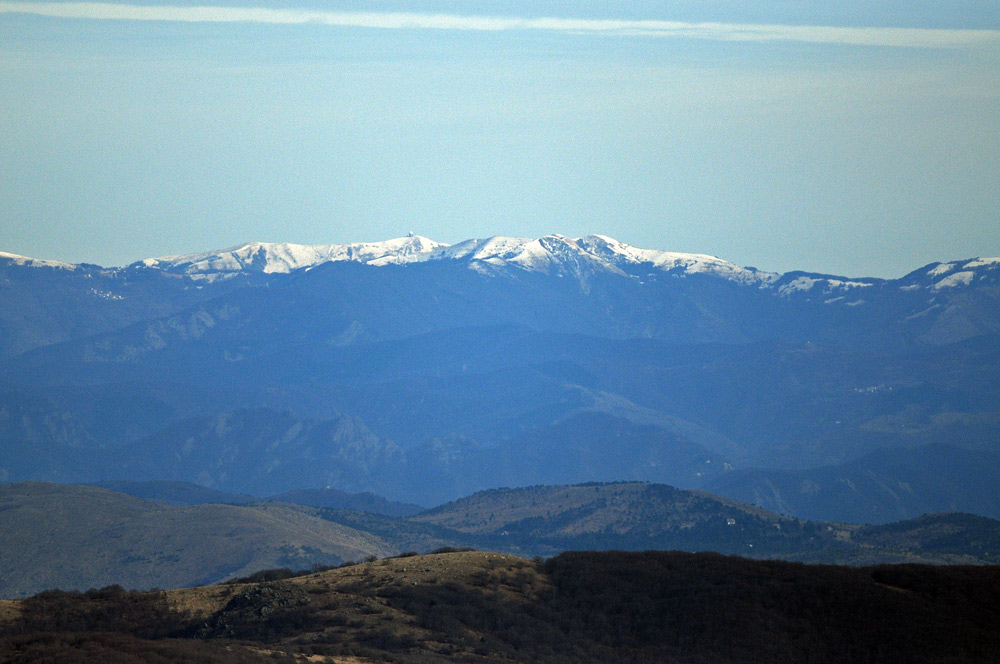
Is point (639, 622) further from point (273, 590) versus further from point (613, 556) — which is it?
point (273, 590)

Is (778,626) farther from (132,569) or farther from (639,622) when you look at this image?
(132,569)

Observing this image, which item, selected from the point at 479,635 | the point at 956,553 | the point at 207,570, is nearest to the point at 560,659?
the point at 479,635

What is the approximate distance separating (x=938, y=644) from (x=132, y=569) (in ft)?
533

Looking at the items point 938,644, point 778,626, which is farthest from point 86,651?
point 938,644

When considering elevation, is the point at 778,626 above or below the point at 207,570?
below

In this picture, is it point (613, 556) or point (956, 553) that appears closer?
point (613, 556)

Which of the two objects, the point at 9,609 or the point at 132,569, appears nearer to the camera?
the point at 9,609

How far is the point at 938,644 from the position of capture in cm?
5528

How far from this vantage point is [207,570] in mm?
195250

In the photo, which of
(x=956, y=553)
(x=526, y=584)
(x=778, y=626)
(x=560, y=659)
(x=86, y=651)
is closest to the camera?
(x=86, y=651)

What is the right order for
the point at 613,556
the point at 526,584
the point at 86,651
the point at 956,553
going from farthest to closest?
the point at 956,553 < the point at 613,556 < the point at 526,584 < the point at 86,651

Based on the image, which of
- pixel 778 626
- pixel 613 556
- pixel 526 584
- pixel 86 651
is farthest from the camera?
pixel 613 556

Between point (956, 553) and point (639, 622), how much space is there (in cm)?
13090

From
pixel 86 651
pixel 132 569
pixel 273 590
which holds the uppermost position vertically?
pixel 132 569
